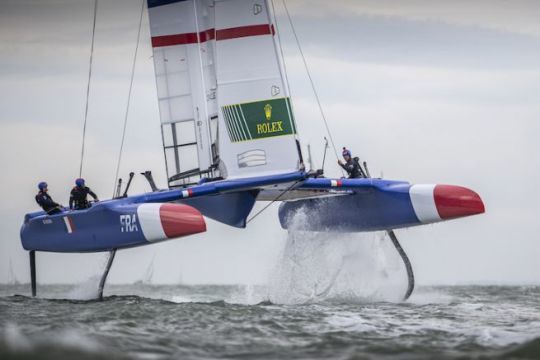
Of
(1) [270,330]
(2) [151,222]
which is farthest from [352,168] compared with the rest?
(1) [270,330]

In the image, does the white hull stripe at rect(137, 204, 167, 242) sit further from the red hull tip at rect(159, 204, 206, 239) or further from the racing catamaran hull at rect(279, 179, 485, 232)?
the racing catamaran hull at rect(279, 179, 485, 232)

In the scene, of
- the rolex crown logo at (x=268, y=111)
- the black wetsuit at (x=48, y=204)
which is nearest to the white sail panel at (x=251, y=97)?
the rolex crown logo at (x=268, y=111)

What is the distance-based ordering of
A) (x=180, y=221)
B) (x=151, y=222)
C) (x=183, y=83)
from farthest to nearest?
1. (x=183, y=83)
2. (x=151, y=222)
3. (x=180, y=221)

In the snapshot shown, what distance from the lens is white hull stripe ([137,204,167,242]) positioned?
32.7 feet

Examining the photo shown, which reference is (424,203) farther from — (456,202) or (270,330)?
(270,330)

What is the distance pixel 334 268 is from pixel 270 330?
4.48 meters

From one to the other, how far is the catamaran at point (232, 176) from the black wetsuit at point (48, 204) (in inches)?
5.5

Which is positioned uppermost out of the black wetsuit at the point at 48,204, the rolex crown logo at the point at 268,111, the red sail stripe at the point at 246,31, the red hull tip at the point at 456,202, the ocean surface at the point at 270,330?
the red sail stripe at the point at 246,31

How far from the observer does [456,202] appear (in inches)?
428

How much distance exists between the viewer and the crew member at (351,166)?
11.8 meters

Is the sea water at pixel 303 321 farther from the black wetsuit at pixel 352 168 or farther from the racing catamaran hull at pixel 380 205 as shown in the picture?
the black wetsuit at pixel 352 168

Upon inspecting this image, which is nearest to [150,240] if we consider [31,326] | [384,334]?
[31,326]

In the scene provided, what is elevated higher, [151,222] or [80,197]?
[80,197]

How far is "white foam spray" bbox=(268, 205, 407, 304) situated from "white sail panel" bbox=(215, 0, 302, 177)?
143 cm
